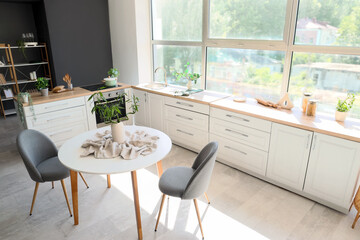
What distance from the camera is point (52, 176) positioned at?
8.10 feet

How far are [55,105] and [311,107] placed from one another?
3465 millimetres

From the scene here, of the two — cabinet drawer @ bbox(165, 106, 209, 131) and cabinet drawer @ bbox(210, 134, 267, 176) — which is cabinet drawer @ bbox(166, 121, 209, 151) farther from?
cabinet drawer @ bbox(210, 134, 267, 176)

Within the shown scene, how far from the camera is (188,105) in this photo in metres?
3.83

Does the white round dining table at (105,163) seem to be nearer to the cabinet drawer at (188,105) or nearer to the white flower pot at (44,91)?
the cabinet drawer at (188,105)

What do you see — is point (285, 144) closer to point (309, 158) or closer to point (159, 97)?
point (309, 158)

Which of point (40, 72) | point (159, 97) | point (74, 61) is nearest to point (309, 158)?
point (159, 97)

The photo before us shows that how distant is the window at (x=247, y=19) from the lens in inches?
132

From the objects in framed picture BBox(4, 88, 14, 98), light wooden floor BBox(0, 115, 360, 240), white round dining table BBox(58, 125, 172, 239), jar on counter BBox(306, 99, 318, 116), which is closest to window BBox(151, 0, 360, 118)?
jar on counter BBox(306, 99, 318, 116)

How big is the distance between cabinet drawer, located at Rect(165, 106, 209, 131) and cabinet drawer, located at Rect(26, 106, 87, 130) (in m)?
1.38

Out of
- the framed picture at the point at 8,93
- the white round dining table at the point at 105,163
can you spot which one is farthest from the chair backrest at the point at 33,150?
the framed picture at the point at 8,93

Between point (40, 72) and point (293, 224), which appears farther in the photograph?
point (40, 72)

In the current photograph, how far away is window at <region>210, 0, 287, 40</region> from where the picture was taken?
335cm

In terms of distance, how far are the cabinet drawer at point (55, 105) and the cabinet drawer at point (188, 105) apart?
1.38 metres

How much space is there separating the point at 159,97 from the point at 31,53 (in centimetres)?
362
